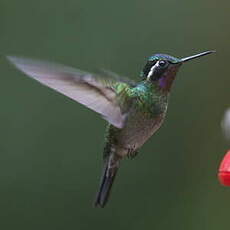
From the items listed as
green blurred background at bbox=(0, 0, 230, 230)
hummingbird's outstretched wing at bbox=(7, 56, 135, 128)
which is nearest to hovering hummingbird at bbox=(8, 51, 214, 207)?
hummingbird's outstretched wing at bbox=(7, 56, 135, 128)

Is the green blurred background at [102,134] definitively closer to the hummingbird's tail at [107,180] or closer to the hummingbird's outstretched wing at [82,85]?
the hummingbird's tail at [107,180]

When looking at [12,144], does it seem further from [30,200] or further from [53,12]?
[53,12]

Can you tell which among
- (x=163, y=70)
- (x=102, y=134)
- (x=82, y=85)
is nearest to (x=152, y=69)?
(x=163, y=70)

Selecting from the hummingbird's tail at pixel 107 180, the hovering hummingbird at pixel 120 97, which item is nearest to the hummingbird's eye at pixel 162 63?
the hovering hummingbird at pixel 120 97

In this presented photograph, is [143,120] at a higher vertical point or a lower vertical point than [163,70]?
lower

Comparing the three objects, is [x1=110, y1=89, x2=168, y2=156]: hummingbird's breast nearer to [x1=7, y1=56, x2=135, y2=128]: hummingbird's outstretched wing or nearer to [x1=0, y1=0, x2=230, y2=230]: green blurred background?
[x1=7, y1=56, x2=135, y2=128]: hummingbird's outstretched wing

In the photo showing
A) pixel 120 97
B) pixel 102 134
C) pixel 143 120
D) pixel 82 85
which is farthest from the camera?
pixel 102 134

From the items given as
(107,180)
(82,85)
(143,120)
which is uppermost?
(82,85)

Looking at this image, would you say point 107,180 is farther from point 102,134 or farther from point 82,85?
point 102,134
